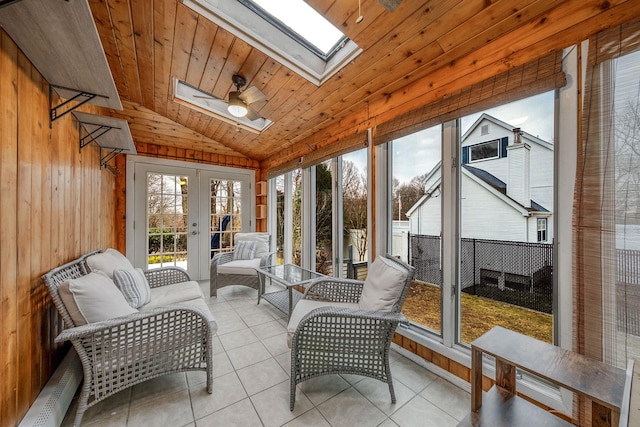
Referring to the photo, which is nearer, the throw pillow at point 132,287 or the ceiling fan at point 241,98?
the throw pillow at point 132,287

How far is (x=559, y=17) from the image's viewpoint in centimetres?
128

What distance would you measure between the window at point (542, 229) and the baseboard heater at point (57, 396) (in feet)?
9.21

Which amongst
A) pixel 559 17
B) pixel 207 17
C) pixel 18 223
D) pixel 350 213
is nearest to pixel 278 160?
pixel 350 213

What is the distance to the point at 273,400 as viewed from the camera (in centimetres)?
154

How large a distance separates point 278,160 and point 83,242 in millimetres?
2779

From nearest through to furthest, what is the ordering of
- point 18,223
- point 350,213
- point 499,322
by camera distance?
point 18,223, point 499,322, point 350,213

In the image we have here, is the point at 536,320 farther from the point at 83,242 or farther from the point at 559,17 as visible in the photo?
the point at 83,242

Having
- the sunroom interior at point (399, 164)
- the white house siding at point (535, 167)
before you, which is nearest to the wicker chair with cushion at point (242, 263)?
the sunroom interior at point (399, 164)

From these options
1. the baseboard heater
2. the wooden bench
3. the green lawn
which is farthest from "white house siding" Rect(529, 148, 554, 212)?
the baseboard heater

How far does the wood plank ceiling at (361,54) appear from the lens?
4.36 ft

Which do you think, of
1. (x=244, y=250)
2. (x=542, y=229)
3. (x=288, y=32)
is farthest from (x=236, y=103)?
A: (x=542, y=229)

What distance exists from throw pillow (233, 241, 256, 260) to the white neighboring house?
275 cm

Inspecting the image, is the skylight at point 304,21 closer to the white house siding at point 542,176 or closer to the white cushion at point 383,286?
the white house siding at point 542,176

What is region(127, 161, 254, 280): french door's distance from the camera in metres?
3.85
